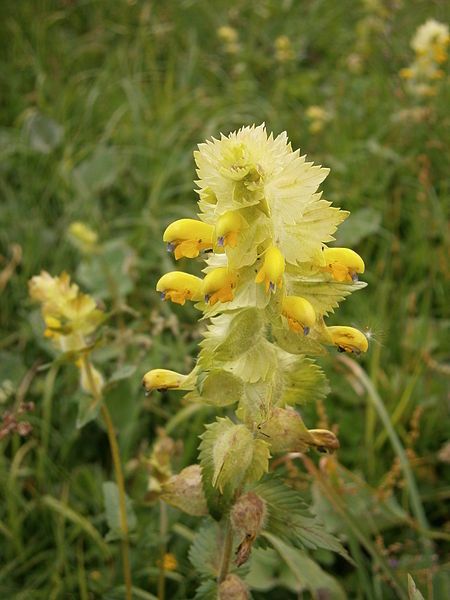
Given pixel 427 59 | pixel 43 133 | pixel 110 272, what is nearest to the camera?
pixel 110 272

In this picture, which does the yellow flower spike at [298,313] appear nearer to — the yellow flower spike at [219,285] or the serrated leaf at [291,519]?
the yellow flower spike at [219,285]

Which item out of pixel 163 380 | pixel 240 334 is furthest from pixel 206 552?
pixel 240 334

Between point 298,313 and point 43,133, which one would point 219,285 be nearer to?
point 298,313

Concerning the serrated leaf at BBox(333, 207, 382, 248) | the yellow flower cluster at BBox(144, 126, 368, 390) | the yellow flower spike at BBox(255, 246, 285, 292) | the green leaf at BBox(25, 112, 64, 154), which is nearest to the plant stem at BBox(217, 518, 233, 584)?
the yellow flower cluster at BBox(144, 126, 368, 390)

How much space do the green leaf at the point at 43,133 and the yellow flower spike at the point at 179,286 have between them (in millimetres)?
2096

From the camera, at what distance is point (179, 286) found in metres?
1.03

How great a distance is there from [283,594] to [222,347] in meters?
0.98

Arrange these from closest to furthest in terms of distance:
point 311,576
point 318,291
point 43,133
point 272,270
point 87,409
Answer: point 272,270 → point 318,291 → point 87,409 → point 311,576 → point 43,133

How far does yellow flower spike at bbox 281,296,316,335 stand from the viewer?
3.00ft

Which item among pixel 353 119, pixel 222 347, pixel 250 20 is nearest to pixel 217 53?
pixel 250 20

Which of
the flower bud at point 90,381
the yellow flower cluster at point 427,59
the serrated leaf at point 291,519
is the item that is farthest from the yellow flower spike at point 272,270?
the yellow flower cluster at point 427,59

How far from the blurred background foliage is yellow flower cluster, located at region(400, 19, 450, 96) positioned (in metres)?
0.10

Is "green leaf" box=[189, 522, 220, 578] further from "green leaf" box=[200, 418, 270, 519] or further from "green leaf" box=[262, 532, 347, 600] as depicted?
"green leaf" box=[262, 532, 347, 600]

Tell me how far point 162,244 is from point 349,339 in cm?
166
